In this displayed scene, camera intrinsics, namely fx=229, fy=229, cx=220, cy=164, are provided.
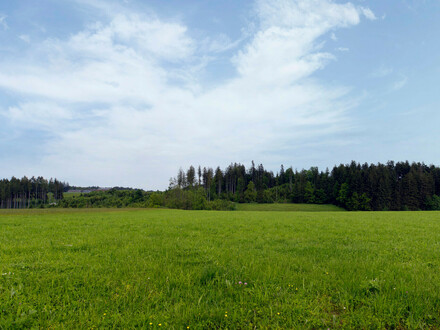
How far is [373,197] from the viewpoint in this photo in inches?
3792

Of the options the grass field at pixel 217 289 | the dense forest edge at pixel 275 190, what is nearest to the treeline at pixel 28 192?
the dense forest edge at pixel 275 190

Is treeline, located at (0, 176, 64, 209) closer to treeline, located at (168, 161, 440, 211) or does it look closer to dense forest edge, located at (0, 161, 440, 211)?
dense forest edge, located at (0, 161, 440, 211)

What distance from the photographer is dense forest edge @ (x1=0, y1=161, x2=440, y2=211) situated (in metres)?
95.3

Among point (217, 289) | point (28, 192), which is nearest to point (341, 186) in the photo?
point (217, 289)

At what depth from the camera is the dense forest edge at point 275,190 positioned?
9531 cm

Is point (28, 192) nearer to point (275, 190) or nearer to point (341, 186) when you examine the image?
point (275, 190)

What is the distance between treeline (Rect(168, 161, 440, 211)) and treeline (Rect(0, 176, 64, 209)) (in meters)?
88.9

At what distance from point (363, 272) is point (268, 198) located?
5148 inches

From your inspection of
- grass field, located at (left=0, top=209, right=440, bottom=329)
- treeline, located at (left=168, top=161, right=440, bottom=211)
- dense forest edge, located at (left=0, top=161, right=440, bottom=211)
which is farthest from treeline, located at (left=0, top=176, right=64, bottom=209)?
grass field, located at (left=0, top=209, right=440, bottom=329)

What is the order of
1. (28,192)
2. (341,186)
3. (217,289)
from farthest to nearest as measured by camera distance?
(28,192)
(341,186)
(217,289)

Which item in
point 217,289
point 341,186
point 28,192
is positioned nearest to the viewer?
point 217,289

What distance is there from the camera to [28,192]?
144125 mm

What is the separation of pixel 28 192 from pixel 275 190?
512 feet

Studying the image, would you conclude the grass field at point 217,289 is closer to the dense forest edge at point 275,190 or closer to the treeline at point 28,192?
the dense forest edge at point 275,190
